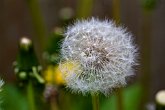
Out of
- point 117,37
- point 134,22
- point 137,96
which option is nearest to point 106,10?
point 134,22

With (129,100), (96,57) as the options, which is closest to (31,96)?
(96,57)

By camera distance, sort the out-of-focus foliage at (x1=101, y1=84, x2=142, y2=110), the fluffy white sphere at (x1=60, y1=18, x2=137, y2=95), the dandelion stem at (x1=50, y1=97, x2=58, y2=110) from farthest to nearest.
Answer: the out-of-focus foliage at (x1=101, y1=84, x2=142, y2=110) → the dandelion stem at (x1=50, y1=97, x2=58, y2=110) → the fluffy white sphere at (x1=60, y1=18, x2=137, y2=95)

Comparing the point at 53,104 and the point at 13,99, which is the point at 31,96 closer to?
the point at 53,104

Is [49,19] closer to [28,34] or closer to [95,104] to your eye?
[28,34]

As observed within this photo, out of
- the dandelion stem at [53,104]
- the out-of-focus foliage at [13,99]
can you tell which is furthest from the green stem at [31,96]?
the out-of-focus foliage at [13,99]

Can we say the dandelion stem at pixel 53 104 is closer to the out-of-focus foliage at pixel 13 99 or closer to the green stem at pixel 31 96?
the green stem at pixel 31 96

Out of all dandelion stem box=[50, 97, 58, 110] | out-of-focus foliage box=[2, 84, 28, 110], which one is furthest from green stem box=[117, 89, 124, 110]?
out-of-focus foliage box=[2, 84, 28, 110]

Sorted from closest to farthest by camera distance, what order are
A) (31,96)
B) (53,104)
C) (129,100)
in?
1. (31,96)
2. (53,104)
3. (129,100)

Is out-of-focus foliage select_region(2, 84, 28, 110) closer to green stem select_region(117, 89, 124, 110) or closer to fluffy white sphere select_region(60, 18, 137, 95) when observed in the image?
green stem select_region(117, 89, 124, 110)
